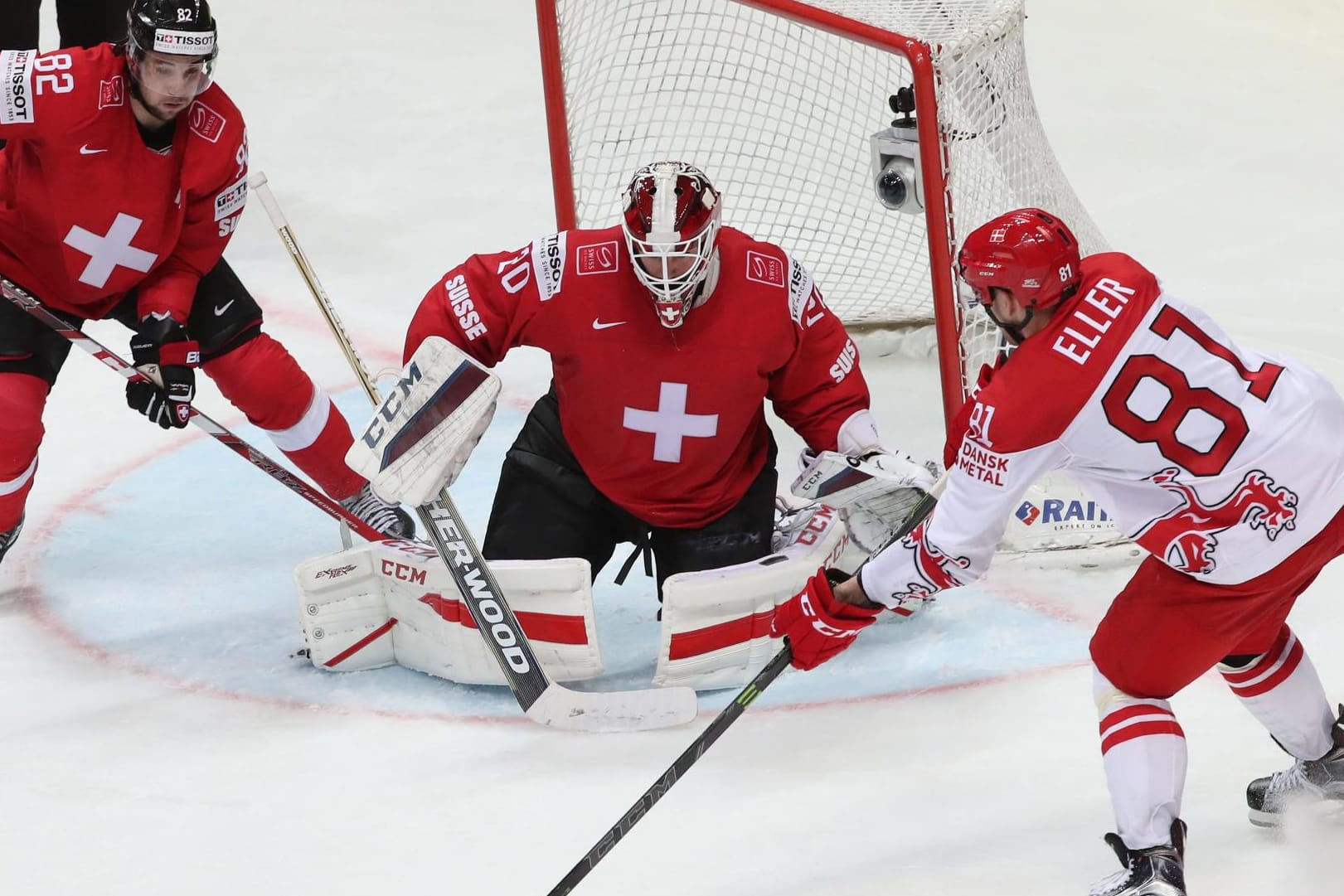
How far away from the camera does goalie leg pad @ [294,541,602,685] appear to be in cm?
307

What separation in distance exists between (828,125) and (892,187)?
0.75m

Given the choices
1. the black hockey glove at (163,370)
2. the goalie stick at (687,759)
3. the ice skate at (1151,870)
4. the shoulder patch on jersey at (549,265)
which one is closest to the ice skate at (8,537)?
the black hockey glove at (163,370)

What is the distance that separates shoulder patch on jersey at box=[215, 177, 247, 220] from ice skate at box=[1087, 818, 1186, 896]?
6.65 feet

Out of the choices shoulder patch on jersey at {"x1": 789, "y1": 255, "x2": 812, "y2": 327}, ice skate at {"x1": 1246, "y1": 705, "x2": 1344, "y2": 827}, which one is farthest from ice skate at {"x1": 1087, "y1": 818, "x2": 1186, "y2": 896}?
shoulder patch on jersey at {"x1": 789, "y1": 255, "x2": 812, "y2": 327}

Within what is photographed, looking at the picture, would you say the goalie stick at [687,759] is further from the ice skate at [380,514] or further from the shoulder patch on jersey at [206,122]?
the shoulder patch on jersey at [206,122]

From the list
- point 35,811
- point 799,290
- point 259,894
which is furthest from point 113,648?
point 799,290

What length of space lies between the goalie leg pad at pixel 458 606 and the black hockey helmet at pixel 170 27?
947mm

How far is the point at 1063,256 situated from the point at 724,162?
2212 millimetres

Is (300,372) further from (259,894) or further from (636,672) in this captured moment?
(259,894)

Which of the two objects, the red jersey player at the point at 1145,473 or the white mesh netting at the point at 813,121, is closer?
the red jersey player at the point at 1145,473

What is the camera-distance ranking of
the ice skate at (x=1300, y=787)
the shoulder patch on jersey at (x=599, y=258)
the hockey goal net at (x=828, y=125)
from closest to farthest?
the ice skate at (x=1300, y=787) < the shoulder patch on jersey at (x=599, y=258) < the hockey goal net at (x=828, y=125)

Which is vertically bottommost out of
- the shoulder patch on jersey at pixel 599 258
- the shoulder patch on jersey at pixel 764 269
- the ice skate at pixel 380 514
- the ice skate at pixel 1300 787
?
the ice skate at pixel 380 514

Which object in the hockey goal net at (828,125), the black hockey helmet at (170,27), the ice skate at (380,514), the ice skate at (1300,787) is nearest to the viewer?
the ice skate at (1300,787)

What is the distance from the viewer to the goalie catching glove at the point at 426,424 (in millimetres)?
2938
